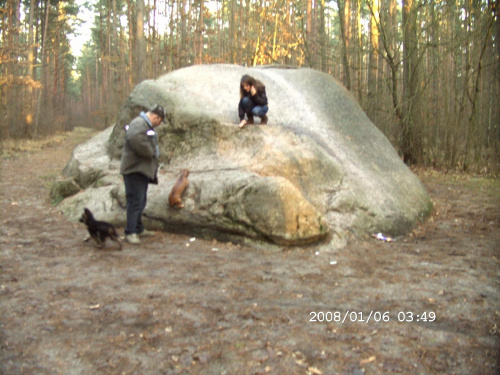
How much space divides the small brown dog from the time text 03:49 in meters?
3.29

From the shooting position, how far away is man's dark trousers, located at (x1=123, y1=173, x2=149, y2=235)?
6.30 m

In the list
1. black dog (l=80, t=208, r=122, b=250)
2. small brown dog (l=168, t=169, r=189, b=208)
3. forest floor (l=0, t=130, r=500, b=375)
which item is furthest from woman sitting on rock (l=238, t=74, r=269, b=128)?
black dog (l=80, t=208, r=122, b=250)

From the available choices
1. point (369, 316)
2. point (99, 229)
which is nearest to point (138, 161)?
point (99, 229)

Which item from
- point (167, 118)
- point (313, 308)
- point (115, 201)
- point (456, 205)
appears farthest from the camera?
point (456, 205)

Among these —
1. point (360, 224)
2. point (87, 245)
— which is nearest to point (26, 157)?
point (87, 245)

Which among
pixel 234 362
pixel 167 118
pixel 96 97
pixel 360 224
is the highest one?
pixel 96 97

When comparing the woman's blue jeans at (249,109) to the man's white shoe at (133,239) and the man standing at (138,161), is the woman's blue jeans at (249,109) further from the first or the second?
the man's white shoe at (133,239)

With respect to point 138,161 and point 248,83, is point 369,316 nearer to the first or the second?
point 138,161

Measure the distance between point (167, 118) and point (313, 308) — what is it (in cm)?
522

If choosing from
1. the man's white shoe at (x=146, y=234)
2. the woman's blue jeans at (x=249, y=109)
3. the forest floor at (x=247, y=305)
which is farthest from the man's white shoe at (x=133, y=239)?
the woman's blue jeans at (x=249, y=109)

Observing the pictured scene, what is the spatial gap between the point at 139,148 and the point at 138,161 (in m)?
0.19

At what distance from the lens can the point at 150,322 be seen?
3.80 m

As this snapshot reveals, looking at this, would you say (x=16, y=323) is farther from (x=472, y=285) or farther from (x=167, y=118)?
(x=167, y=118)

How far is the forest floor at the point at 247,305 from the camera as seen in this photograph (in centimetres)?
322
